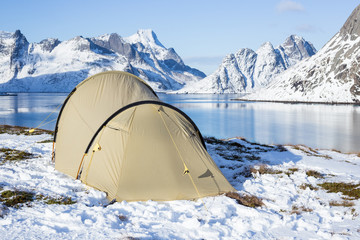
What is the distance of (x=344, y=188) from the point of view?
12141 mm

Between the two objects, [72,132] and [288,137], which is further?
[288,137]

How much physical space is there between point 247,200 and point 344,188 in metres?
4.69

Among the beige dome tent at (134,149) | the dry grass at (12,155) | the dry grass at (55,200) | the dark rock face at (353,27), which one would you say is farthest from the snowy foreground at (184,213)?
the dark rock face at (353,27)

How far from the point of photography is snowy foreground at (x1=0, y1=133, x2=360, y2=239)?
25.3 feet

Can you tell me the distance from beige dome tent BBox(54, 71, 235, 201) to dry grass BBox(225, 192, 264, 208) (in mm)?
408

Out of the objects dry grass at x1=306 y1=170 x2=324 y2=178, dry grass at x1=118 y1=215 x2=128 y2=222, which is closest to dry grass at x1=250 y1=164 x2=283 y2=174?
dry grass at x1=306 y1=170 x2=324 y2=178

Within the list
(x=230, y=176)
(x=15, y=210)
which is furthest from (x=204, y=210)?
(x=15, y=210)

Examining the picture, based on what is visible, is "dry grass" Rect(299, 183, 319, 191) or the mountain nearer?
"dry grass" Rect(299, 183, 319, 191)

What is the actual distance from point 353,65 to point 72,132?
18362 centimetres

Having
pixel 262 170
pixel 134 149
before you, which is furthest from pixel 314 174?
pixel 134 149

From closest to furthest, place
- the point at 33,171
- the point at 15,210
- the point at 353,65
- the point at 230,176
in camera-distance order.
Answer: the point at 15,210 → the point at 33,171 → the point at 230,176 → the point at 353,65

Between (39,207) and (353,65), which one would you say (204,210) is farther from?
(353,65)

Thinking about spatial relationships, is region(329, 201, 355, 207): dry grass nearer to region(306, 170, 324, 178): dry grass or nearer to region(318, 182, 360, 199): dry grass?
region(318, 182, 360, 199): dry grass

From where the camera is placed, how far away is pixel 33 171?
1252cm
